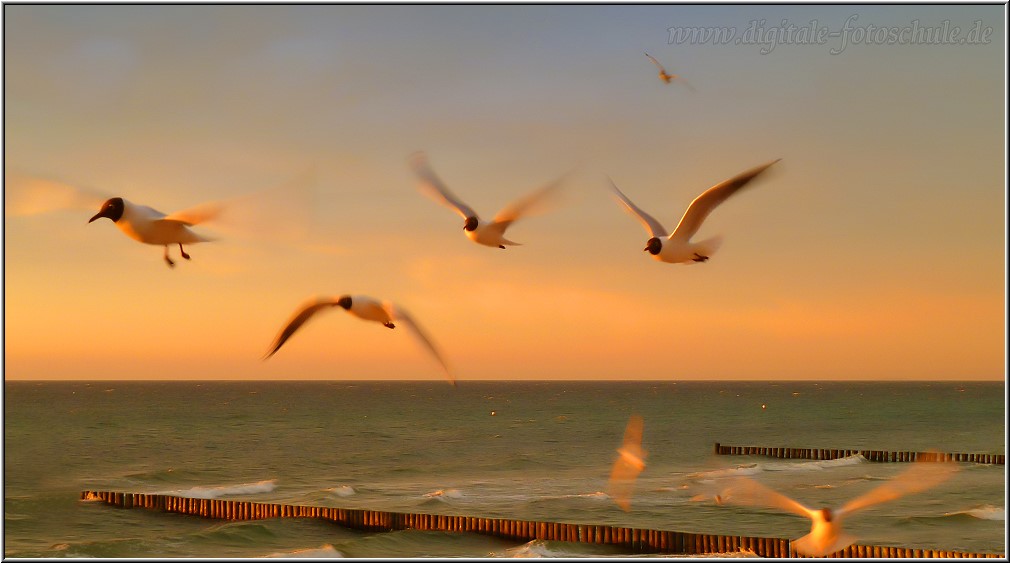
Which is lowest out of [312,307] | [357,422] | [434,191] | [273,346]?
[273,346]

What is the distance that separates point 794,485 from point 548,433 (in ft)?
158

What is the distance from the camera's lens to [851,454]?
6400 centimetres

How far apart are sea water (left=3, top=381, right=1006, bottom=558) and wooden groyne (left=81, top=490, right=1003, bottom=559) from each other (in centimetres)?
48

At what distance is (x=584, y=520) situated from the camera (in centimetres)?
3672

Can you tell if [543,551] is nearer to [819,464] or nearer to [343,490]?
[343,490]

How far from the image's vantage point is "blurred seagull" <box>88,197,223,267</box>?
867 centimetres

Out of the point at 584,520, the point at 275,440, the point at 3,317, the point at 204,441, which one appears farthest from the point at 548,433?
the point at 3,317

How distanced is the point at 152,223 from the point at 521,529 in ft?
77.3

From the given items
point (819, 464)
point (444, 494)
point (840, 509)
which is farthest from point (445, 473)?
point (840, 509)

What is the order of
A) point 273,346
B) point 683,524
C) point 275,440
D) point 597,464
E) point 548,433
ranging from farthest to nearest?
point 548,433 < point 275,440 < point 597,464 < point 683,524 < point 273,346

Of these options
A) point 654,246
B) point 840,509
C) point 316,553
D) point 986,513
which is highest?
point 986,513

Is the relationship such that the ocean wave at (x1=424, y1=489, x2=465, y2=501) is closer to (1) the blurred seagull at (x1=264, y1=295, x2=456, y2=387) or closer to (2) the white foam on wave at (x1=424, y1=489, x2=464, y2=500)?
(2) the white foam on wave at (x1=424, y1=489, x2=464, y2=500)

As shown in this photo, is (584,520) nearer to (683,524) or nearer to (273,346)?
(683,524)

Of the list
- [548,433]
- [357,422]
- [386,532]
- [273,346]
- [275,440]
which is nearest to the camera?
[273,346]
